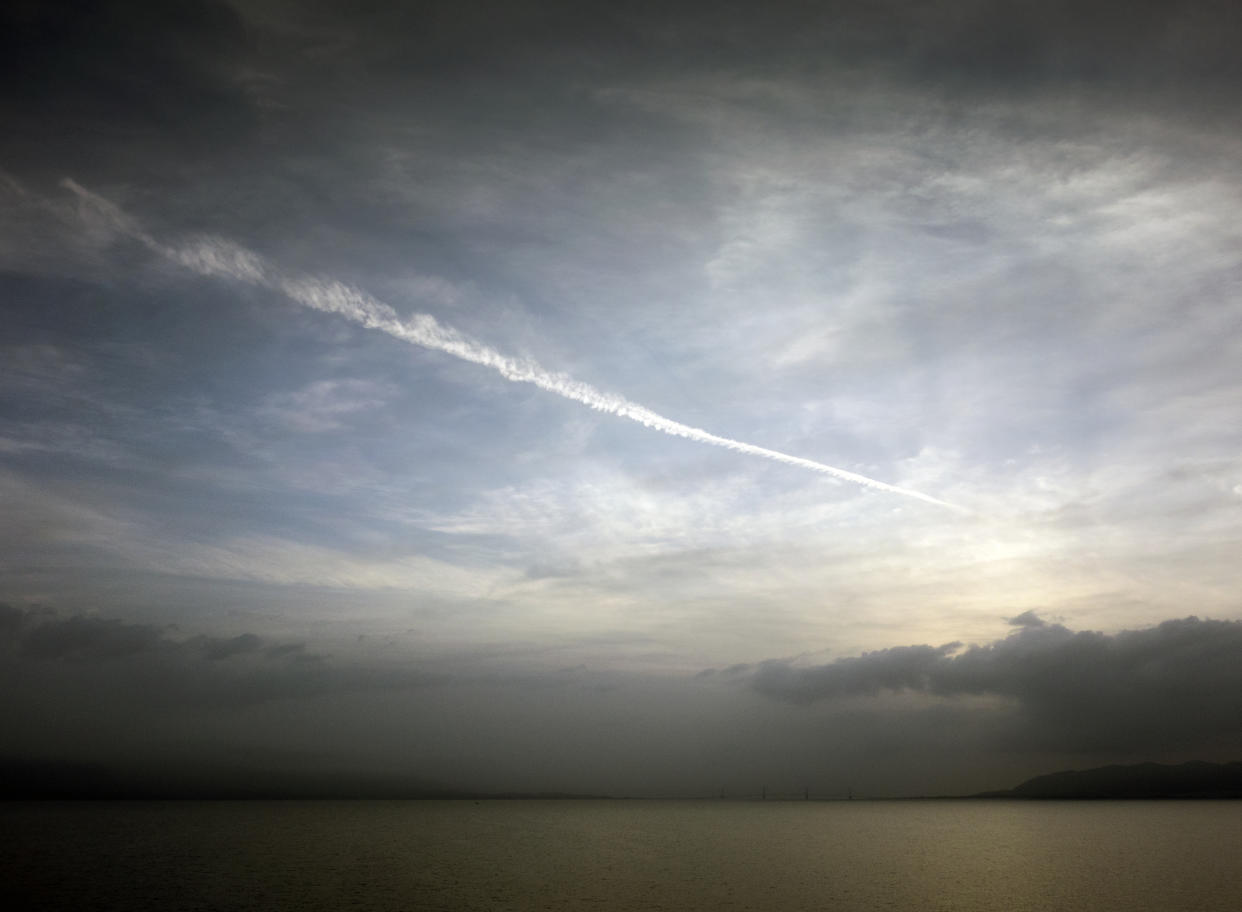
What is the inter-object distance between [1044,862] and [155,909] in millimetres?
152903

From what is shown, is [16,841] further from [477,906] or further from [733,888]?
[733,888]

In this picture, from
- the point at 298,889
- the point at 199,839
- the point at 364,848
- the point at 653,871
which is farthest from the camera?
the point at 199,839

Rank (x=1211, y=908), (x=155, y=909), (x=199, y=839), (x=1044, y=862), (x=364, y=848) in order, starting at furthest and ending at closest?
1. (x=199, y=839)
2. (x=364, y=848)
3. (x=1044, y=862)
4. (x=1211, y=908)
5. (x=155, y=909)

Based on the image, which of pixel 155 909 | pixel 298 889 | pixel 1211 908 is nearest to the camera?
pixel 155 909

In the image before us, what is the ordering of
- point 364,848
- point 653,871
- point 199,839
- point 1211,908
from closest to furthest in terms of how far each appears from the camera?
point 1211,908 < point 653,871 < point 364,848 < point 199,839

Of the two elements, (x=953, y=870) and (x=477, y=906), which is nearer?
(x=477, y=906)

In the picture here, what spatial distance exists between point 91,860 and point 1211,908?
171625 mm

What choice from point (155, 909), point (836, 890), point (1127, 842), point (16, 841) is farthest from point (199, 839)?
point (1127, 842)

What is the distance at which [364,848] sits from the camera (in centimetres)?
16862

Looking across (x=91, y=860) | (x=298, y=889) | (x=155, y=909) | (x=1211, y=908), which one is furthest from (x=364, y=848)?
(x=1211, y=908)

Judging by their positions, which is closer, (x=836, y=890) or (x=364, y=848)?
(x=836, y=890)

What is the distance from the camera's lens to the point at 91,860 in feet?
431

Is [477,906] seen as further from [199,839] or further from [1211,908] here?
[199,839]

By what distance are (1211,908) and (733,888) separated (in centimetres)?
5729
